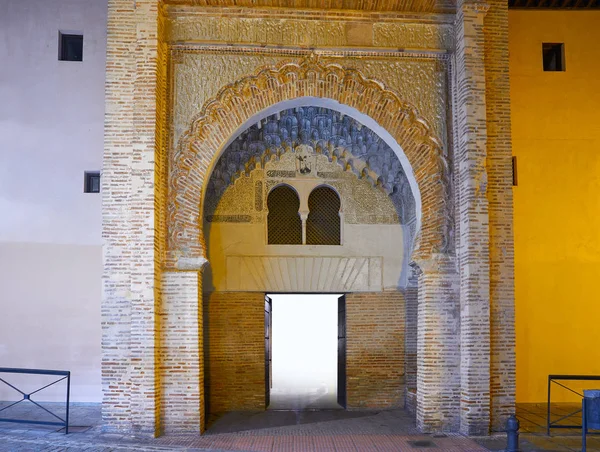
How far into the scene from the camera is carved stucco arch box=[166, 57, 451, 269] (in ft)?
25.6

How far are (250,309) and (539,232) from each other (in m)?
4.58

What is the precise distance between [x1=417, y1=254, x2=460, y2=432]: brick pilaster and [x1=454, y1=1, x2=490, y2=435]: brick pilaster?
0.10 m

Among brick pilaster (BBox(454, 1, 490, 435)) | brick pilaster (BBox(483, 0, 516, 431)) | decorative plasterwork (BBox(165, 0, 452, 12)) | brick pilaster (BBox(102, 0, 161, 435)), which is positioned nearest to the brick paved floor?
brick pilaster (BBox(102, 0, 161, 435))

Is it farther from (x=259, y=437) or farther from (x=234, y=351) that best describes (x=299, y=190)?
(x=259, y=437)

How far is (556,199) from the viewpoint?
9656 mm

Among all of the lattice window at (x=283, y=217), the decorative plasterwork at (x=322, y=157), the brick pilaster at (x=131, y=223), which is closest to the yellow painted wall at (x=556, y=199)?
the decorative plasterwork at (x=322, y=157)

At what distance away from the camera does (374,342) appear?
9570mm

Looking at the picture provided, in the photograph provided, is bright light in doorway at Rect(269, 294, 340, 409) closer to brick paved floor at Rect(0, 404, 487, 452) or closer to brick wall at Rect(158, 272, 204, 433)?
brick paved floor at Rect(0, 404, 487, 452)

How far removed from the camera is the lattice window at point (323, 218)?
971 cm

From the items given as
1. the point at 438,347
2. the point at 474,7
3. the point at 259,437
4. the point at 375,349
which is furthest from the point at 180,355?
the point at 474,7

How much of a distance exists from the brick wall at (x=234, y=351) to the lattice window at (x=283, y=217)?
0.96m

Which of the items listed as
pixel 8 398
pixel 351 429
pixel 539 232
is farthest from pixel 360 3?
pixel 8 398

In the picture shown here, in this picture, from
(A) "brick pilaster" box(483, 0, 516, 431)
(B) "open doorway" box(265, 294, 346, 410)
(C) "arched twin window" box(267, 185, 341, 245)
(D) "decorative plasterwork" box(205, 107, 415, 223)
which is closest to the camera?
(A) "brick pilaster" box(483, 0, 516, 431)

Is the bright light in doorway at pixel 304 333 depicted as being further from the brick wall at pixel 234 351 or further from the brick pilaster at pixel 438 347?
the brick pilaster at pixel 438 347
